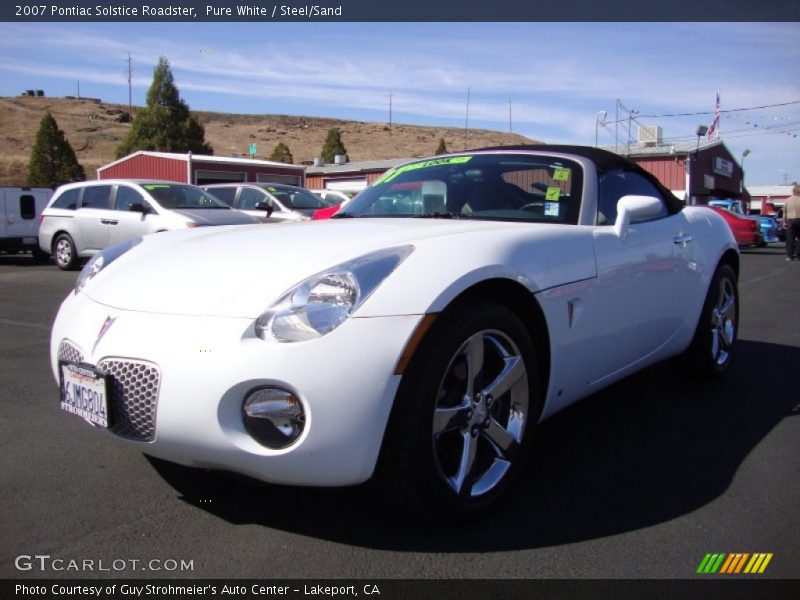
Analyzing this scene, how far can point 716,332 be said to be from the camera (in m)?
4.38

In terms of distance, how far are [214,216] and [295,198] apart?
11.1 feet

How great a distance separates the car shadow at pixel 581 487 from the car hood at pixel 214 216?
8114mm

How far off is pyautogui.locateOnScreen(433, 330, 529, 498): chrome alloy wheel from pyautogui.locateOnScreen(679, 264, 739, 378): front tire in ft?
6.71

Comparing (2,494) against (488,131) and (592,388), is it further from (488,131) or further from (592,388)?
(488,131)

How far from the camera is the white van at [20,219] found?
1410 cm

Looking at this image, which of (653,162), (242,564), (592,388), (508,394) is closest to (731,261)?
(592,388)

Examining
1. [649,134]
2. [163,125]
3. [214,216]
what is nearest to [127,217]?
→ [214,216]

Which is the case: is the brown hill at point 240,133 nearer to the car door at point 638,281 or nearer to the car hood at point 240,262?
the car hood at point 240,262

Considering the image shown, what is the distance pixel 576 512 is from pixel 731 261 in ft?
9.06

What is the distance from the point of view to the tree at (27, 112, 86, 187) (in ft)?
126

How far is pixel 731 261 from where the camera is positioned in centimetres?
463

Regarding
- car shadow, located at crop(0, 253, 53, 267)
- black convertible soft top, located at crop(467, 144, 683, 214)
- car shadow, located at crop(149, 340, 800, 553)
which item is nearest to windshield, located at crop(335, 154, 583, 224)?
black convertible soft top, located at crop(467, 144, 683, 214)

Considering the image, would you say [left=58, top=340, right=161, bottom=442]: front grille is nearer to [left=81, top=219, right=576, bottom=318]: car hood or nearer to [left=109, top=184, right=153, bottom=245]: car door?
[left=81, top=219, right=576, bottom=318]: car hood

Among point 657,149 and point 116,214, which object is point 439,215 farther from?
point 657,149
